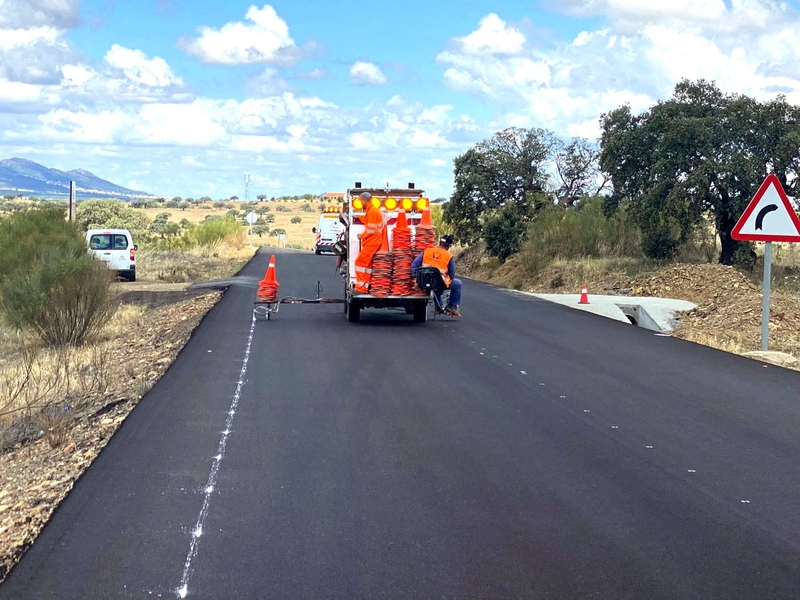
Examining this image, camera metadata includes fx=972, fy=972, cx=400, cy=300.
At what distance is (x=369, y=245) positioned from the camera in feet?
57.3

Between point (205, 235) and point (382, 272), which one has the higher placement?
point (205, 235)

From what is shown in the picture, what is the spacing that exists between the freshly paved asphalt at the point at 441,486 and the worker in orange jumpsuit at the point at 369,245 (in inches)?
168

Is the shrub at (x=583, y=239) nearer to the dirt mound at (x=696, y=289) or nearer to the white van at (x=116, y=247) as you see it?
the dirt mound at (x=696, y=289)

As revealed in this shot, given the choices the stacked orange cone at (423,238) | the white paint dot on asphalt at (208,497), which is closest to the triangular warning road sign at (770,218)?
the stacked orange cone at (423,238)

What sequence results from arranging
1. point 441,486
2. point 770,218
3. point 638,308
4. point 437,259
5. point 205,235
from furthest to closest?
point 205,235 < point 638,308 < point 437,259 < point 770,218 < point 441,486

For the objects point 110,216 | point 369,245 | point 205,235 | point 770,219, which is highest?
point 770,219

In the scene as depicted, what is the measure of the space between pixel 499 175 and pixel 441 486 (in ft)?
111

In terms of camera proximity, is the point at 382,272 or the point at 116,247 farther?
the point at 116,247

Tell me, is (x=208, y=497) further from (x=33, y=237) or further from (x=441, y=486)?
(x=33, y=237)

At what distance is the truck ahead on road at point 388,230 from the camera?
1758 cm

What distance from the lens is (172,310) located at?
2233 cm

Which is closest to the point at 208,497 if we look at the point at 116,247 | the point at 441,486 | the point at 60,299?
the point at 441,486

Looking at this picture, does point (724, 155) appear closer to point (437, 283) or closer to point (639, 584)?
point (437, 283)

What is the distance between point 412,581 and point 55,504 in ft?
9.34
